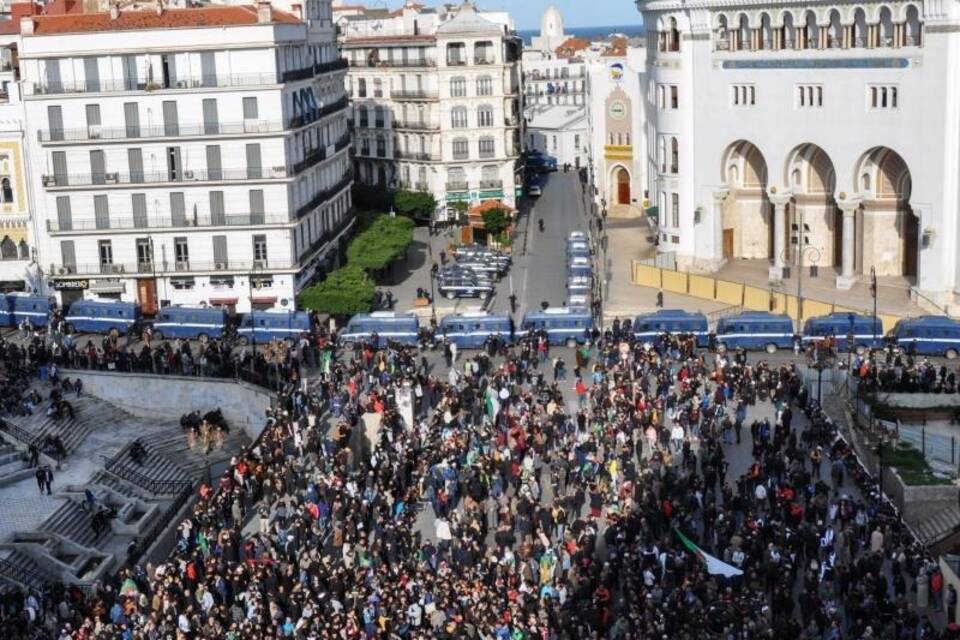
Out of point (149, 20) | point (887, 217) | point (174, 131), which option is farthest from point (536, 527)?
point (887, 217)

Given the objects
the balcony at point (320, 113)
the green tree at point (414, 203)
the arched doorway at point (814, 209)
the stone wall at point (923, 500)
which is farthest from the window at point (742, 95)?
the stone wall at point (923, 500)

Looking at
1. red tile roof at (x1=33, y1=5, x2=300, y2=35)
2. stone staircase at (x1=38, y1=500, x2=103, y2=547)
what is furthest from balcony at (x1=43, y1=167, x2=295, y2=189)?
stone staircase at (x1=38, y1=500, x2=103, y2=547)

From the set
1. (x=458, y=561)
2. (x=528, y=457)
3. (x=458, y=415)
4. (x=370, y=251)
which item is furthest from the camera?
(x=370, y=251)

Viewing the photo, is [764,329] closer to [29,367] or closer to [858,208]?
[858,208]

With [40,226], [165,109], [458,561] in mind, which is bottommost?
[458,561]

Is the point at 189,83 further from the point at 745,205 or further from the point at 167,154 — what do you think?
the point at 745,205

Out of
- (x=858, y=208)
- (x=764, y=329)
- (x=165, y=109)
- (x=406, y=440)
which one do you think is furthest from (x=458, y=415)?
(x=858, y=208)
